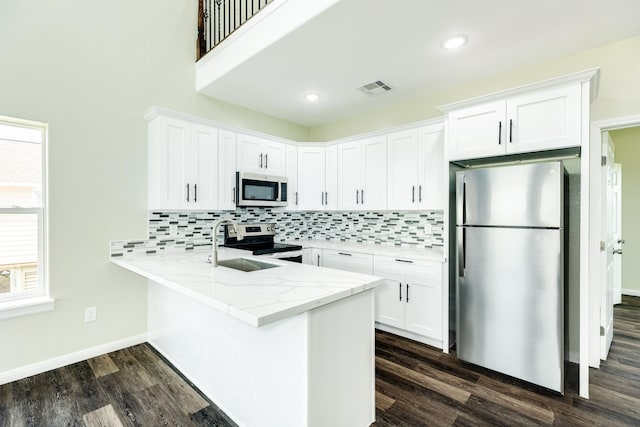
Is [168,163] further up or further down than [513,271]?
further up

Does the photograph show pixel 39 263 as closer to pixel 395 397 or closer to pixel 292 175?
pixel 292 175

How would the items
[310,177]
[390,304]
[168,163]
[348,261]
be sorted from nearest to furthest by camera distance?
1. [168,163]
2. [390,304]
3. [348,261]
4. [310,177]

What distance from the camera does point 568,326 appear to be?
247 cm

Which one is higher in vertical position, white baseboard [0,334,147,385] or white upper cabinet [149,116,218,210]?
white upper cabinet [149,116,218,210]

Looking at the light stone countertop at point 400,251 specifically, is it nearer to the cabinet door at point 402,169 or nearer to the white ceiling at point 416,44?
the cabinet door at point 402,169

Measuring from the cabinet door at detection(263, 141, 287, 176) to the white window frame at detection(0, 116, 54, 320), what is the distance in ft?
6.63

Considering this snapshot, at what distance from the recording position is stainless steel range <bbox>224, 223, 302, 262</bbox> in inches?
Result: 135

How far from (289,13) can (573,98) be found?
215cm

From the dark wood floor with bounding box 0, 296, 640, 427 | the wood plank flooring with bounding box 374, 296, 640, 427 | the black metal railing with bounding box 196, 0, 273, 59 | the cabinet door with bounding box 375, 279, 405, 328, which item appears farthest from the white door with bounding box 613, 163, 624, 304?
the black metal railing with bounding box 196, 0, 273, 59

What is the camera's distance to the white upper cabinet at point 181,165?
2.84 m

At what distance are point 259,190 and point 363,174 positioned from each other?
129cm

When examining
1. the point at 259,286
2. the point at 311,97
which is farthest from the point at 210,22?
the point at 259,286

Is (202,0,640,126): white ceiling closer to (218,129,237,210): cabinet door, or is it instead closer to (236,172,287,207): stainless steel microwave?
(218,129,237,210): cabinet door

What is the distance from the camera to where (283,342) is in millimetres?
1553
